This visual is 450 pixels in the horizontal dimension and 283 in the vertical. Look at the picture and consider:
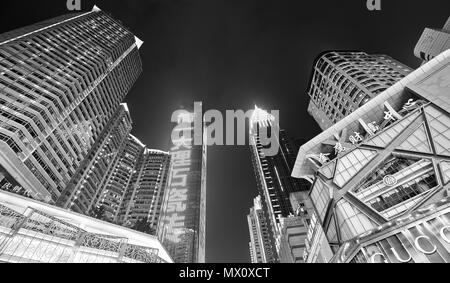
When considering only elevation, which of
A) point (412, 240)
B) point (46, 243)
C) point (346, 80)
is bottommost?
point (412, 240)

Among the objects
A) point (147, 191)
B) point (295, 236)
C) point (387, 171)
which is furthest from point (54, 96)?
point (387, 171)

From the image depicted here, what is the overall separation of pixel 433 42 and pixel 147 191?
388 feet

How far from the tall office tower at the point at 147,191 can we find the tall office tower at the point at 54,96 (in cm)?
3899

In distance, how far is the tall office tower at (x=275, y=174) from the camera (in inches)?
4322

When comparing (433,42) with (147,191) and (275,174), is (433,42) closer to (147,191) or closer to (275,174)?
(275,174)

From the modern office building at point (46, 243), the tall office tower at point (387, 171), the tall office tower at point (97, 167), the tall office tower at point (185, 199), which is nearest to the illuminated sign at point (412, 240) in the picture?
the tall office tower at point (387, 171)

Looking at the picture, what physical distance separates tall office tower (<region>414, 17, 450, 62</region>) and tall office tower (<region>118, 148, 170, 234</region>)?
4218 inches

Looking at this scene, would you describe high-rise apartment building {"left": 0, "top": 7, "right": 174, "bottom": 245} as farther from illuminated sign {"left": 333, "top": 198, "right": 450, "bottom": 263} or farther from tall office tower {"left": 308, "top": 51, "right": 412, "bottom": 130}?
tall office tower {"left": 308, "top": 51, "right": 412, "bottom": 130}

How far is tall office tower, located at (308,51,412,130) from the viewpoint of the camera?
66125mm

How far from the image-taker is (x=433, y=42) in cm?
7425

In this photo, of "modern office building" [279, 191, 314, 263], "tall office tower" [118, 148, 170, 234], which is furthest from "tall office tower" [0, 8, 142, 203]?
"modern office building" [279, 191, 314, 263]

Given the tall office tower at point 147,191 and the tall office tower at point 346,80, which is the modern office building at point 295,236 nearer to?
the tall office tower at point 346,80
